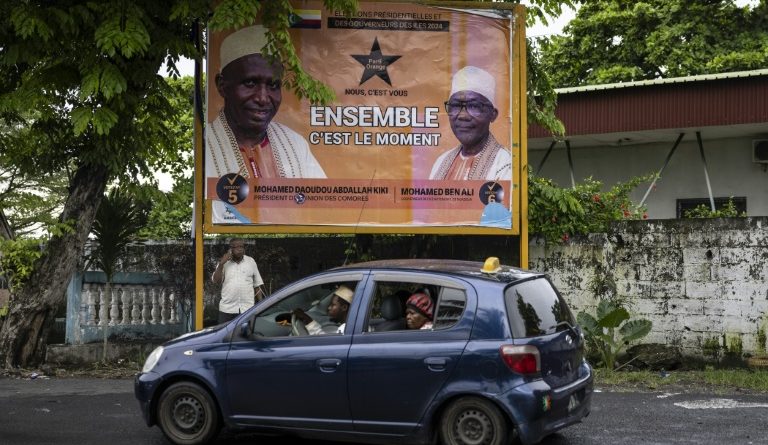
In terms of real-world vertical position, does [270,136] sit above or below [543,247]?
above

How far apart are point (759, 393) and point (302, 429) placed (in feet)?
17.3

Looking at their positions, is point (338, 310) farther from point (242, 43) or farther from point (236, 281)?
point (242, 43)

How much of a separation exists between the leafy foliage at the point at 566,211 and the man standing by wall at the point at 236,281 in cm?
358

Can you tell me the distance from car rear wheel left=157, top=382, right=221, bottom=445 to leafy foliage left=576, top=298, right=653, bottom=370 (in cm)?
556

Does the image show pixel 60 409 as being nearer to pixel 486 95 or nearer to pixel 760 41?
pixel 486 95

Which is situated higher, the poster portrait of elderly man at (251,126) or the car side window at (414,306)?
the poster portrait of elderly man at (251,126)

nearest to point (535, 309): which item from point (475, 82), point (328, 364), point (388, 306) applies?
point (388, 306)

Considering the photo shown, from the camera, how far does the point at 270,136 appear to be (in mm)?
11531

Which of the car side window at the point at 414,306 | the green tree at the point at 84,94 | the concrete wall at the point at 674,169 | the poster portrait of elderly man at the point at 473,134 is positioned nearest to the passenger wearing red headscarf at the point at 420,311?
the car side window at the point at 414,306

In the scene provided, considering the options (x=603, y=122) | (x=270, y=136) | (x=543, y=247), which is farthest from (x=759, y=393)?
(x=603, y=122)

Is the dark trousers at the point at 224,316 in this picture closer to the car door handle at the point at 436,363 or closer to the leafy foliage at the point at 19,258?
the leafy foliage at the point at 19,258

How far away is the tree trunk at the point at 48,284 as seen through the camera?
11812 millimetres

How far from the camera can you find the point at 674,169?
18641 millimetres

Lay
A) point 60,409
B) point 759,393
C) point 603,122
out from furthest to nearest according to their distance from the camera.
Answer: point 603,122, point 759,393, point 60,409
